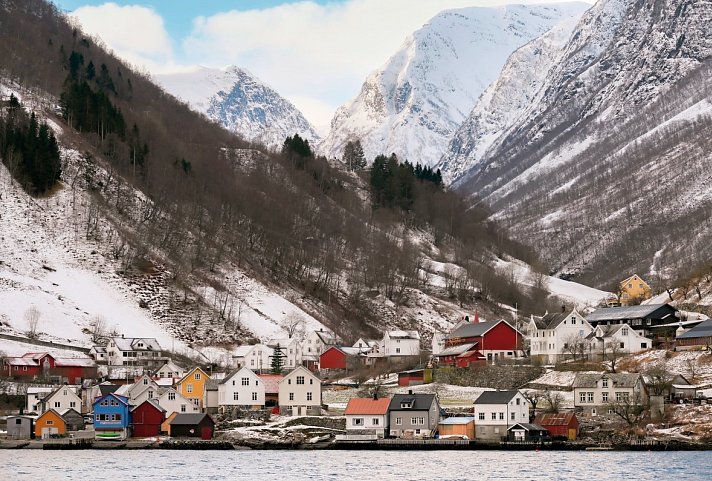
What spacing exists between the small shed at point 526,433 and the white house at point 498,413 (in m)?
0.44

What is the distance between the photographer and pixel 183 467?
78.6 m

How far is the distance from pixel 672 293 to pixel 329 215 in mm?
60827

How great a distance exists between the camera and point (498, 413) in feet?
309

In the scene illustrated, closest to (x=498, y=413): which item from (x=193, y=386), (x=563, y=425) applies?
(x=563, y=425)

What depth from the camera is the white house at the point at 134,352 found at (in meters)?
127

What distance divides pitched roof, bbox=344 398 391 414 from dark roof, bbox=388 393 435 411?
0.51m

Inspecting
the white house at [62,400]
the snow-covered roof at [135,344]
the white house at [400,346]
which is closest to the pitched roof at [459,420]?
the white house at [62,400]

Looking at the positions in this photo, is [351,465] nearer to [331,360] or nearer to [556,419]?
Answer: [556,419]

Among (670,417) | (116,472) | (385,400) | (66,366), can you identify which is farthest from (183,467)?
(66,366)

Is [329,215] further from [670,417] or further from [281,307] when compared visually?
[670,417]

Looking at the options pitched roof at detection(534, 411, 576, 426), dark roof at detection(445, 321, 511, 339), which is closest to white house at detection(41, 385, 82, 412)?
pitched roof at detection(534, 411, 576, 426)

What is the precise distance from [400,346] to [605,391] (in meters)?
42.1

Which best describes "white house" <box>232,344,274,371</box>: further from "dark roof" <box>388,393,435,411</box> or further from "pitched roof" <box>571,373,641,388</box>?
"pitched roof" <box>571,373,641,388</box>

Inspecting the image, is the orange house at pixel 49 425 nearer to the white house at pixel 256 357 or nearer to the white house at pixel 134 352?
the white house at pixel 134 352
